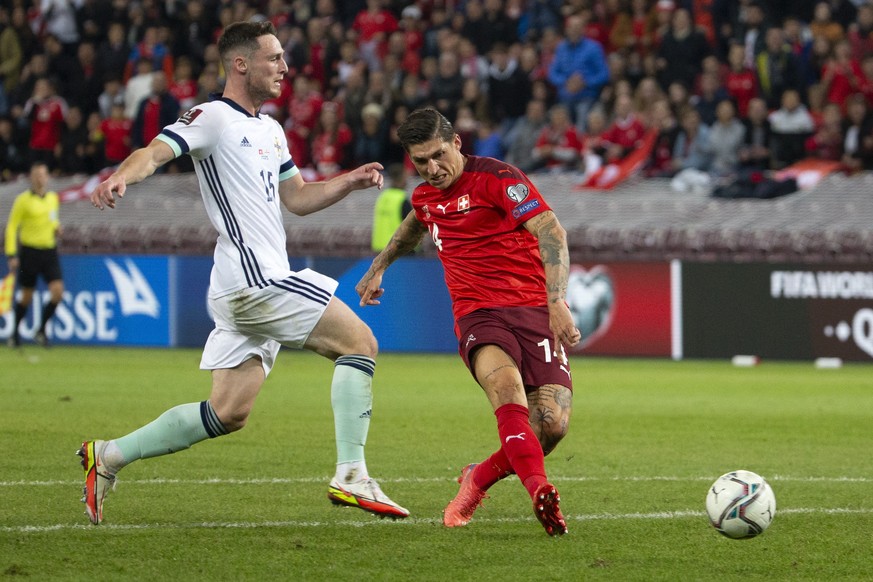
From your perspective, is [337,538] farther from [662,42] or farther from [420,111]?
[662,42]

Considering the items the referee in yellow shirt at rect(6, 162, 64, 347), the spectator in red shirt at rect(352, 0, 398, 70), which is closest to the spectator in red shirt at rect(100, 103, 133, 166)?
the spectator in red shirt at rect(352, 0, 398, 70)

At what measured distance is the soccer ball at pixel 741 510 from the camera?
5371 millimetres

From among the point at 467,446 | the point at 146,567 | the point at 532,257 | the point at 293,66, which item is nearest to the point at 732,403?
the point at 467,446

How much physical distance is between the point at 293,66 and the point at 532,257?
15.2 meters

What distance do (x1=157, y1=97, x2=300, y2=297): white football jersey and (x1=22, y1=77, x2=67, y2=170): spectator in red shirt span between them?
16.4 metres

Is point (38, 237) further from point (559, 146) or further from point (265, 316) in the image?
point (265, 316)

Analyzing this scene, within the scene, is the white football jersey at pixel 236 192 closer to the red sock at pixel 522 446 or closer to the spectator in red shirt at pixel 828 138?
the red sock at pixel 522 446

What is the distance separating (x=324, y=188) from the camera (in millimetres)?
6211

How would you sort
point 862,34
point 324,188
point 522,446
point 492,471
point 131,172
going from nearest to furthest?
point 131,172 < point 522,446 < point 492,471 < point 324,188 < point 862,34

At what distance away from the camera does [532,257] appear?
6078 mm

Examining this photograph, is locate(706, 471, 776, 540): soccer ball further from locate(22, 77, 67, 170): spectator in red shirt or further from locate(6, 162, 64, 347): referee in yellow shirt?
locate(22, 77, 67, 170): spectator in red shirt

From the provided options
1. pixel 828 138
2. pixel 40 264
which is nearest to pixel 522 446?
pixel 40 264

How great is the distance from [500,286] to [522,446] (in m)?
0.77

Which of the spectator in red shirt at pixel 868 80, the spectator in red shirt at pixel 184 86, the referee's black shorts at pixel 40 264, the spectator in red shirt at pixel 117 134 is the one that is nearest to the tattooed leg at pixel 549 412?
the referee's black shorts at pixel 40 264
